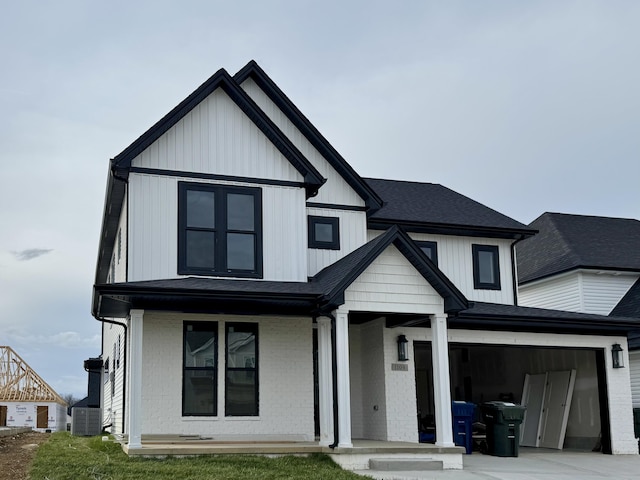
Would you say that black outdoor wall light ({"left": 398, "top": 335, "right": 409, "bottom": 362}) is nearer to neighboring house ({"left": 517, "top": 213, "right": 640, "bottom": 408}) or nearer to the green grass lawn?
the green grass lawn

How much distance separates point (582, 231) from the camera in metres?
28.5

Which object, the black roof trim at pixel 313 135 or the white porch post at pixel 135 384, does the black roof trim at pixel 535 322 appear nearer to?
the black roof trim at pixel 313 135

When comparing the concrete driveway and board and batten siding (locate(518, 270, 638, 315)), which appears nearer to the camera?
the concrete driveway

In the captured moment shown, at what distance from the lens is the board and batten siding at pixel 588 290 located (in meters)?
26.0

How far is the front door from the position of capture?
61.5 metres

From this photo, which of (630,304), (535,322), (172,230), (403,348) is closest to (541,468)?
(403,348)

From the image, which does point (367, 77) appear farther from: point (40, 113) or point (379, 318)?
point (40, 113)

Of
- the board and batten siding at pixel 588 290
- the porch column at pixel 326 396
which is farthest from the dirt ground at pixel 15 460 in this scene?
the board and batten siding at pixel 588 290

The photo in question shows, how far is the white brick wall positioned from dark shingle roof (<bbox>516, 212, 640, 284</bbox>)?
1235cm

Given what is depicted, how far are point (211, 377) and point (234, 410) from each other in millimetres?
834

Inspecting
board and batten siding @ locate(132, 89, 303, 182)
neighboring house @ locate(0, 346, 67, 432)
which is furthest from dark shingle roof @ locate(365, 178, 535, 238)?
neighboring house @ locate(0, 346, 67, 432)

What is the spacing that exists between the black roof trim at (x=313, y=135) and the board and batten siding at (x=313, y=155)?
89mm

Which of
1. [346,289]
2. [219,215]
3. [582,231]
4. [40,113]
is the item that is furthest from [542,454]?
[40,113]

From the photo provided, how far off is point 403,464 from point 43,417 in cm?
5370
